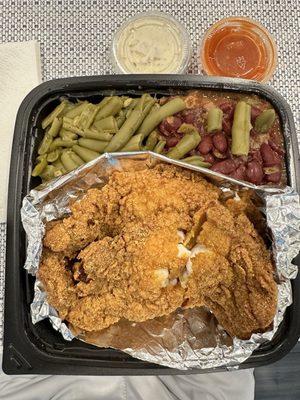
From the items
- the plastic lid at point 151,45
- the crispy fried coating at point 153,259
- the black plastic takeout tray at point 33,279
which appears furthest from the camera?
the plastic lid at point 151,45

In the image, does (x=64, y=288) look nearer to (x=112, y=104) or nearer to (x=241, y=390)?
(x=112, y=104)

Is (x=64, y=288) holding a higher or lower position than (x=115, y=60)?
lower

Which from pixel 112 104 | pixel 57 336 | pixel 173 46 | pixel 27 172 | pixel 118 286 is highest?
pixel 173 46

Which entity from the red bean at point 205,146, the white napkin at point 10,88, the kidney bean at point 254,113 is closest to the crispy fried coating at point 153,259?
the red bean at point 205,146

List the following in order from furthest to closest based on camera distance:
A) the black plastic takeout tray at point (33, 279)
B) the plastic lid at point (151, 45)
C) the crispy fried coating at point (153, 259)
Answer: the plastic lid at point (151, 45) → the black plastic takeout tray at point (33, 279) → the crispy fried coating at point (153, 259)

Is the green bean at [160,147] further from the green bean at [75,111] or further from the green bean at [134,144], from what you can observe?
the green bean at [75,111]

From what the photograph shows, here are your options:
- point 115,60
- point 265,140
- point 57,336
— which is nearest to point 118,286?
point 57,336

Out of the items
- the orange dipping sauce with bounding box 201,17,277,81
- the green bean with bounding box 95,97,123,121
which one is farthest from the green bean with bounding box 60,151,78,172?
the orange dipping sauce with bounding box 201,17,277,81
